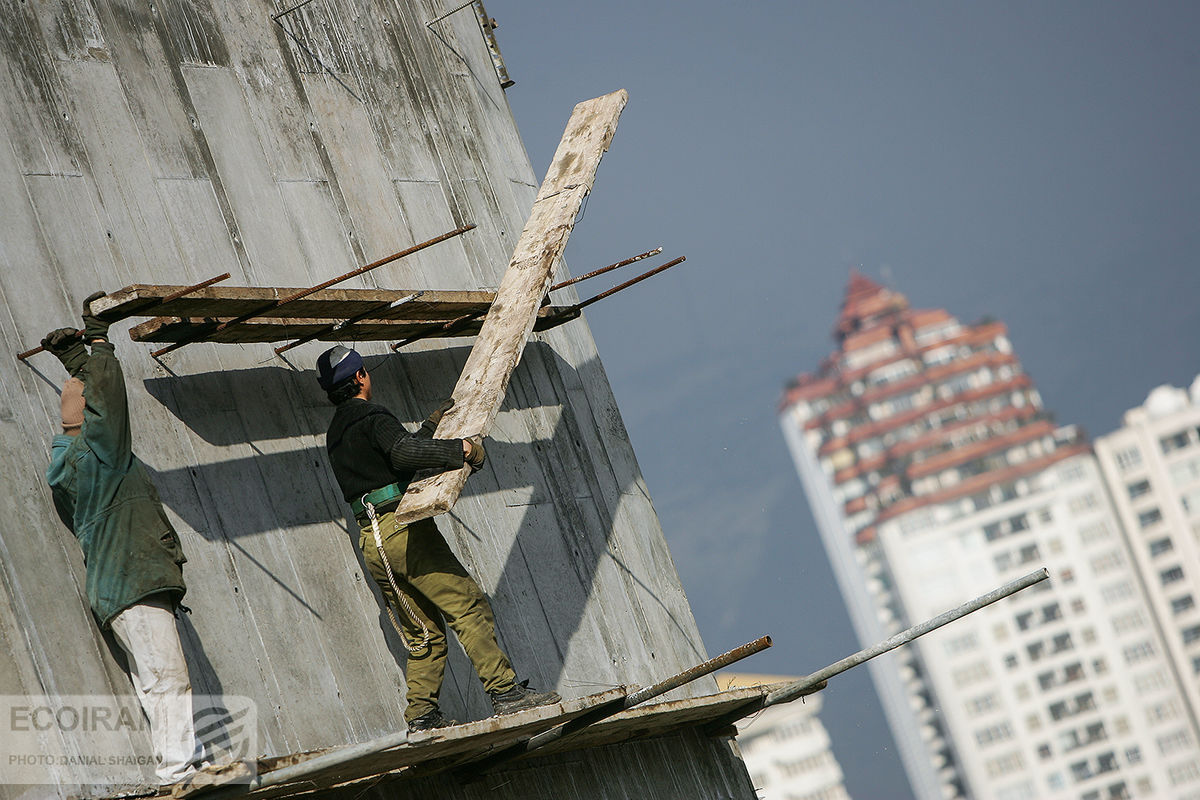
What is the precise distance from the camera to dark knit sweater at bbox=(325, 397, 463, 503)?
7.79 metres

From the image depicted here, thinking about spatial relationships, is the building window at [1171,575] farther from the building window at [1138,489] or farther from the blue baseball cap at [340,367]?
the blue baseball cap at [340,367]

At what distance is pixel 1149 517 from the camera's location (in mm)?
128750

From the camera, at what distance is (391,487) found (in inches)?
317

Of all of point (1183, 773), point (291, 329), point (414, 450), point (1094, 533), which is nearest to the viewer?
point (414, 450)

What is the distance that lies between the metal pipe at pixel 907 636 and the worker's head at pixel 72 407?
5.30 metres

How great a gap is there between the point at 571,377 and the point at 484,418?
3867 mm

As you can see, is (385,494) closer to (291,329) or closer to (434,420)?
(434,420)

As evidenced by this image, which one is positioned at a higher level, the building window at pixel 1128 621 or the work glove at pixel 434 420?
the work glove at pixel 434 420

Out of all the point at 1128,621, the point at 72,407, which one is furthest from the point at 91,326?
the point at 1128,621

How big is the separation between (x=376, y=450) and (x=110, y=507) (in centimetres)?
160

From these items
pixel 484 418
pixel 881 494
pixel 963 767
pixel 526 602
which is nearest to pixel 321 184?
pixel 484 418

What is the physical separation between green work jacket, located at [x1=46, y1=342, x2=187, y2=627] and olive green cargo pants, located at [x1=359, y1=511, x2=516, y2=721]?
1.40 metres

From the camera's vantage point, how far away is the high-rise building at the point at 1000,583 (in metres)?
133

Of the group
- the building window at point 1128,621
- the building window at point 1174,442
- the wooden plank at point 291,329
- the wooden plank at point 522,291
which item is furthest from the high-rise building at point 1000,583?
the wooden plank at point 291,329
